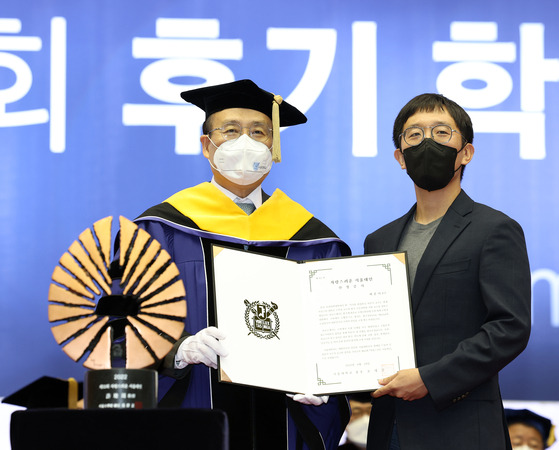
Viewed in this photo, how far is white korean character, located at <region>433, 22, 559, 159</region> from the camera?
4.28m

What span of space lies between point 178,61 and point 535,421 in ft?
8.68

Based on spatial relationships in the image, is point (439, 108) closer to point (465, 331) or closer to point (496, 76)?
point (465, 331)

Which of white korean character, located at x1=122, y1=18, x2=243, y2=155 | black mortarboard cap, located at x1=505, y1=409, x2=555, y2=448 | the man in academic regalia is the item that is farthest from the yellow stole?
black mortarboard cap, located at x1=505, y1=409, x2=555, y2=448

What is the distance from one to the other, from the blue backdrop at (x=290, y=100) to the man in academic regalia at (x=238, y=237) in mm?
724

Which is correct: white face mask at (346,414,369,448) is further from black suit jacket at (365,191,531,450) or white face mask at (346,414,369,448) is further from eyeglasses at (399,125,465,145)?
eyeglasses at (399,125,465,145)

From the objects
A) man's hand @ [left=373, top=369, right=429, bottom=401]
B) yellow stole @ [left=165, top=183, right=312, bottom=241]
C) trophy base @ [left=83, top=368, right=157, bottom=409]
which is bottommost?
man's hand @ [left=373, top=369, right=429, bottom=401]

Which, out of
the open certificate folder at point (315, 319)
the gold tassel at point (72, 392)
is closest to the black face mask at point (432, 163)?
the open certificate folder at point (315, 319)

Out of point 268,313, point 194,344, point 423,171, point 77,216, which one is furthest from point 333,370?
point 77,216

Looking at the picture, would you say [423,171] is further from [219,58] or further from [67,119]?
[67,119]

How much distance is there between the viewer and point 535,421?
158 inches

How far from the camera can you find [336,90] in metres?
4.30

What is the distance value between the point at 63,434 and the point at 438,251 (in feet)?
4.88

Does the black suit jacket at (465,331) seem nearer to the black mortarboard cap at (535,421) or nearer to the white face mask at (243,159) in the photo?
the white face mask at (243,159)

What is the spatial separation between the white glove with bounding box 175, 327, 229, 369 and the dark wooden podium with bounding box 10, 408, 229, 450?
0.60 meters
